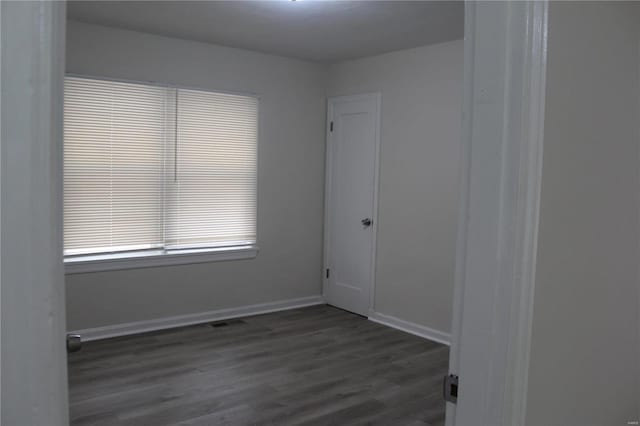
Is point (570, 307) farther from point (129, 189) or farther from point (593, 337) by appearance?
point (129, 189)

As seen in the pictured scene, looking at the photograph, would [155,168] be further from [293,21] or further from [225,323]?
[293,21]

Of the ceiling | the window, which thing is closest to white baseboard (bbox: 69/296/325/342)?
the window

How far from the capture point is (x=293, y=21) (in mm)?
4129

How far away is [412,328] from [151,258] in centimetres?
245

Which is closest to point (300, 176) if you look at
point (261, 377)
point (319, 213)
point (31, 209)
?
point (319, 213)

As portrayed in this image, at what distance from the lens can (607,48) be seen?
1.43 meters

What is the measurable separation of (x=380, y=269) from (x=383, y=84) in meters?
1.80

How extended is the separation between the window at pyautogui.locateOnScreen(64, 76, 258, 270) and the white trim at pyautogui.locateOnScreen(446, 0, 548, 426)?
3908 mm

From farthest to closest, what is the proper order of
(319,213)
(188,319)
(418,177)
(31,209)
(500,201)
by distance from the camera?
(319,213)
(188,319)
(418,177)
(500,201)
(31,209)

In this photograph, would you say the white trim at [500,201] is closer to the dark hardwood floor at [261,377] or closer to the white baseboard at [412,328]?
the dark hardwood floor at [261,377]

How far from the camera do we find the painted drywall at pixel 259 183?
14.8 feet

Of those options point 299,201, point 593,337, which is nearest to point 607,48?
point 593,337

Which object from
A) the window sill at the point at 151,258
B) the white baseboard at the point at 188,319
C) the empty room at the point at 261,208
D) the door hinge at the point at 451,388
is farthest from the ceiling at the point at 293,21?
the door hinge at the point at 451,388

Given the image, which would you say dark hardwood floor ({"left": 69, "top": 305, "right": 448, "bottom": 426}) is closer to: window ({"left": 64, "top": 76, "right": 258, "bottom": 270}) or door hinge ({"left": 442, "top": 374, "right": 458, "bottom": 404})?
window ({"left": 64, "top": 76, "right": 258, "bottom": 270})
